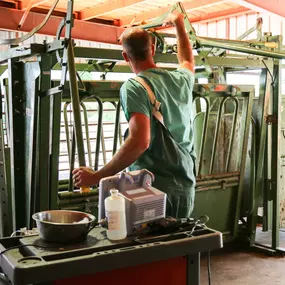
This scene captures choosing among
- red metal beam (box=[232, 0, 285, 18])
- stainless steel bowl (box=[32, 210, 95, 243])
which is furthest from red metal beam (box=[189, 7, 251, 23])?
stainless steel bowl (box=[32, 210, 95, 243])

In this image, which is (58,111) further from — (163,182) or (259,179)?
(259,179)

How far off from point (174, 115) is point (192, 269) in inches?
34.2

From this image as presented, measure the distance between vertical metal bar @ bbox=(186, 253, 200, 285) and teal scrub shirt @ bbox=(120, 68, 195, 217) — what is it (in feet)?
1.88

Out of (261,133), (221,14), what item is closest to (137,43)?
(261,133)

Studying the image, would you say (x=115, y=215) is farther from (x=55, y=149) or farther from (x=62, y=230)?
(x=55, y=149)

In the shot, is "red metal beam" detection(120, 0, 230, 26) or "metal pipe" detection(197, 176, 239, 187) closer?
"metal pipe" detection(197, 176, 239, 187)

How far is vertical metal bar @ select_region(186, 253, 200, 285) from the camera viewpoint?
2.04m

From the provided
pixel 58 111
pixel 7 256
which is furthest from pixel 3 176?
pixel 7 256

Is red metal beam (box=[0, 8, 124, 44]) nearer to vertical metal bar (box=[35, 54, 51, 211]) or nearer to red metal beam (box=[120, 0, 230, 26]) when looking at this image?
red metal beam (box=[120, 0, 230, 26])

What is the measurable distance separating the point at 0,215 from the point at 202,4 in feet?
13.0

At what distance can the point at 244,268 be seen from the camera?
396 centimetres

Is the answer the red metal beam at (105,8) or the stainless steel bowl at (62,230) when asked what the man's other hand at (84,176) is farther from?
the red metal beam at (105,8)

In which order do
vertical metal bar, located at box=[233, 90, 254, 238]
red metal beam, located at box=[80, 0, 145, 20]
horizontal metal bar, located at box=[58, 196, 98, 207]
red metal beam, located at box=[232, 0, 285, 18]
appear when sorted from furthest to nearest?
1. red metal beam, located at box=[80, 0, 145, 20]
2. red metal beam, located at box=[232, 0, 285, 18]
3. vertical metal bar, located at box=[233, 90, 254, 238]
4. horizontal metal bar, located at box=[58, 196, 98, 207]

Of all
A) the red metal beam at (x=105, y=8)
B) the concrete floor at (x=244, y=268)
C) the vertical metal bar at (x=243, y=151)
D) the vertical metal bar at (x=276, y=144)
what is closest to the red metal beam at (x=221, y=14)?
the red metal beam at (x=105, y=8)
